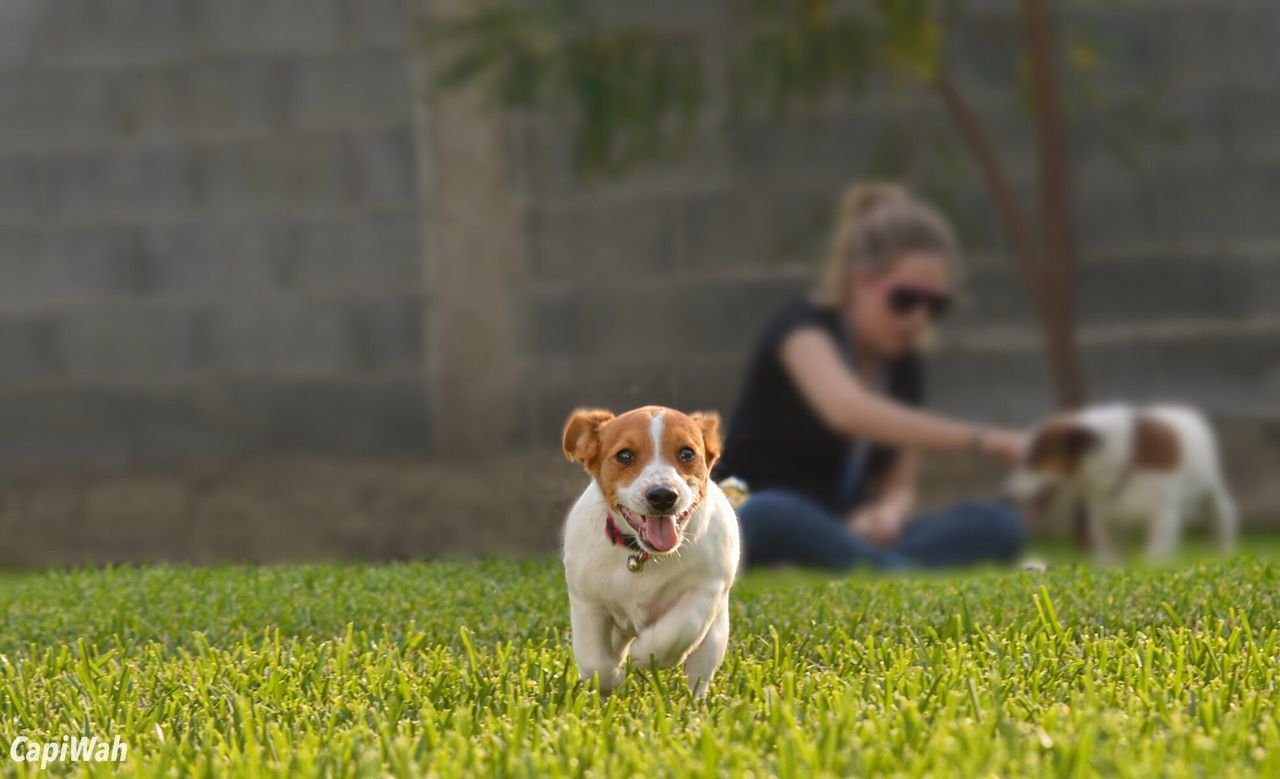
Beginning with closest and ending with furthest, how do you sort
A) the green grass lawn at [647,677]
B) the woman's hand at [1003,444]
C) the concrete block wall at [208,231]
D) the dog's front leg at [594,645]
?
1. the green grass lawn at [647,677]
2. the dog's front leg at [594,645]
3. the woman's hand at [1003,444]
4. the concrete block wall at [208,231]

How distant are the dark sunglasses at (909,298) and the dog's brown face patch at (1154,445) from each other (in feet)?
4.56

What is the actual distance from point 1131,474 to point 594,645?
336 centimetres

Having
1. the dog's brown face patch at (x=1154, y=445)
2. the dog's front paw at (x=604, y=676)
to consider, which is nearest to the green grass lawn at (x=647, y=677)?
the dog's front paw at (x=604, y=676)

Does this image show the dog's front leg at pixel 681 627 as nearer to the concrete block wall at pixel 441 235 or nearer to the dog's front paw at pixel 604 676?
the dog's front paw at pixel 604 676

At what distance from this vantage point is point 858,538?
460cm

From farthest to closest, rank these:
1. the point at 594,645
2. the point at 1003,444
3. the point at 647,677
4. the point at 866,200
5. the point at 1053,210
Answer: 1. the point at 1053,210
2. the point at 866,200
3. the point at 1003,444
4. the point at 647,677
5. the point at 594,645

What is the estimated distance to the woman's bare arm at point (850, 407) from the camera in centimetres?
422

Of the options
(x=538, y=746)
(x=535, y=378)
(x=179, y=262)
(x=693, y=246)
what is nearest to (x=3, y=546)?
(x=179, y=262)

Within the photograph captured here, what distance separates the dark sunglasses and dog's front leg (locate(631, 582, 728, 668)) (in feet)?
6.69

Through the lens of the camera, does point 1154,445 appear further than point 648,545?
Yes

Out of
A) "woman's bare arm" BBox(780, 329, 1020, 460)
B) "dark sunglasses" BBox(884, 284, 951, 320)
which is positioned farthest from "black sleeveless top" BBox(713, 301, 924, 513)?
"dark sunglasses" BBox(884, 284, 951, 320)

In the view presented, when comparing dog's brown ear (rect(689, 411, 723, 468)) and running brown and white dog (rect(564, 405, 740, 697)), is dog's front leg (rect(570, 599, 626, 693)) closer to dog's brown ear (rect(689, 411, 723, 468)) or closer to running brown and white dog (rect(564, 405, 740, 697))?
running brown and white dog (rect(564, 405, 740, 697))

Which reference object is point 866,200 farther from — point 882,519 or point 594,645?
point 594,645

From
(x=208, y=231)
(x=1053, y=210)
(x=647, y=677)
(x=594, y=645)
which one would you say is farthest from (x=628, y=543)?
(x=208, y=231)
